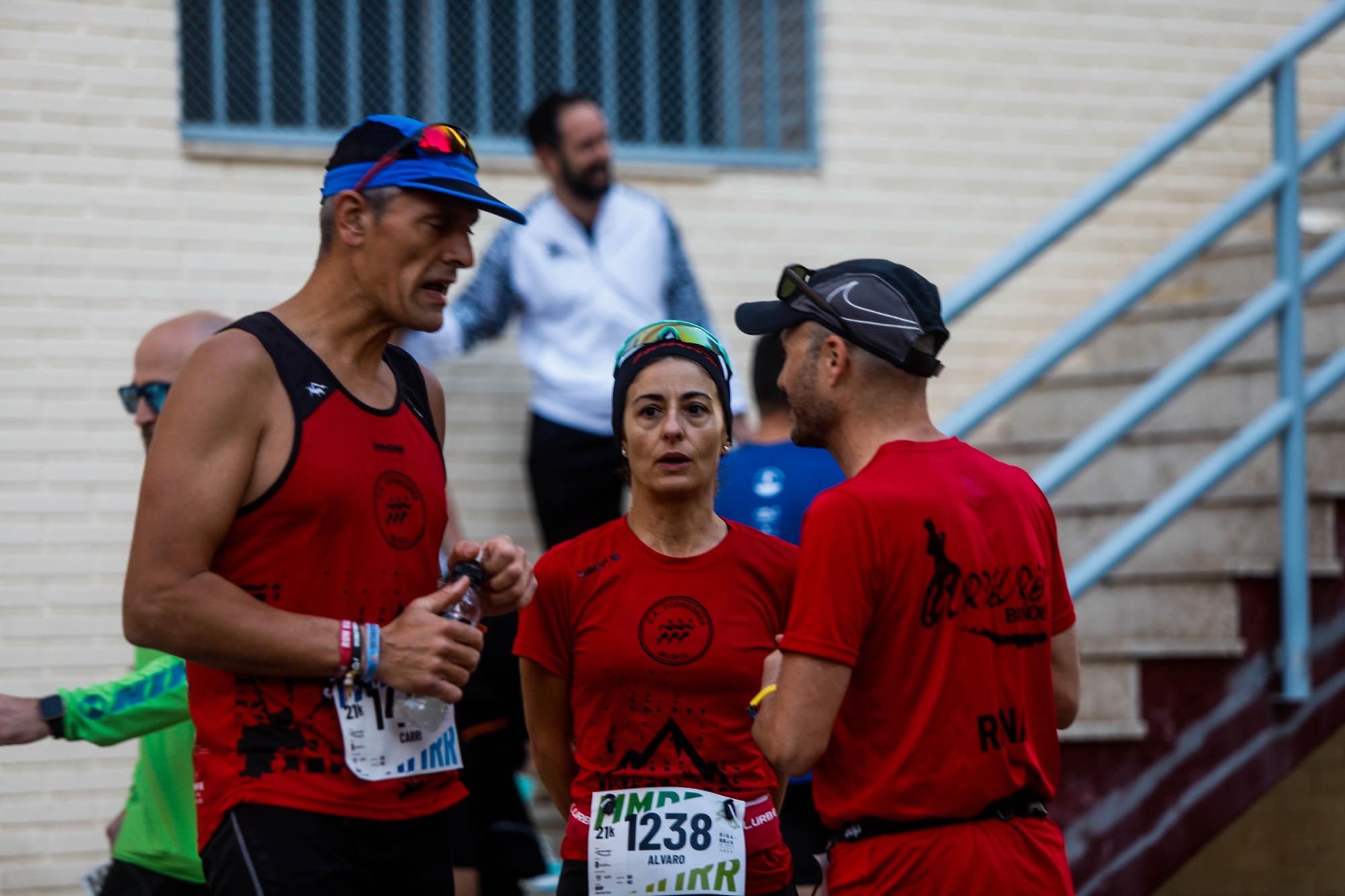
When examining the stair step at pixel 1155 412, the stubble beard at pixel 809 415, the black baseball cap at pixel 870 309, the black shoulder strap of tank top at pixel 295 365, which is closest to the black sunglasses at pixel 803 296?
the black baseball cap at pixel 870 309

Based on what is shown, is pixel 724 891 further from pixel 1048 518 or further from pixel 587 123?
pixel 587 123

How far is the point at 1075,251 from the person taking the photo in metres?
7.34

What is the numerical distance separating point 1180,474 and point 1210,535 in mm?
483

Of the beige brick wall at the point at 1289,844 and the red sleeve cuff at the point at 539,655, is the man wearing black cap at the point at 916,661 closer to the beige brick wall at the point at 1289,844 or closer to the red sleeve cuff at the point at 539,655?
the red sleeve cuff at the point at 539,655

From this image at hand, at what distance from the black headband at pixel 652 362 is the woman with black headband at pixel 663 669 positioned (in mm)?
21

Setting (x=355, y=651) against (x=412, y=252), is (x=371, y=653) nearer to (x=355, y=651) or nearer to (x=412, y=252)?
(x=355, y=651)

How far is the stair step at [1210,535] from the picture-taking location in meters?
4.95

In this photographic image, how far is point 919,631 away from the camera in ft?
9.09

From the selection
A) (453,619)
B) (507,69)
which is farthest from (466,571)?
(507,69)

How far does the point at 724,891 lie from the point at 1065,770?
6.06 feet

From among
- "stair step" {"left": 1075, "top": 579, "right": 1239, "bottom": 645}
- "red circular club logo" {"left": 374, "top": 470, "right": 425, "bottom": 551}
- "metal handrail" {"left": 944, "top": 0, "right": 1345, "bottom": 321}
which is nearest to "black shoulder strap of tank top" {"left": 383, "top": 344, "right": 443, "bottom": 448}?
"red circular club logo" {"left": 374, "top": 470, "right": 425, "bottom": 551}

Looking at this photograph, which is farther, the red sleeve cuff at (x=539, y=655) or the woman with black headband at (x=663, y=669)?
the red sleeve cuff at (x=539, y=655)

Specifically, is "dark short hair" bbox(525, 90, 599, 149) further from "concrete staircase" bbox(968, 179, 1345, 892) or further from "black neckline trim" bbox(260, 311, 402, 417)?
"black neckline trim" bbox(260, 311, 402, 417)

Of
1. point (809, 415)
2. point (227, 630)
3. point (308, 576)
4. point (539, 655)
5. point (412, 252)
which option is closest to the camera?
point (227, 630)
